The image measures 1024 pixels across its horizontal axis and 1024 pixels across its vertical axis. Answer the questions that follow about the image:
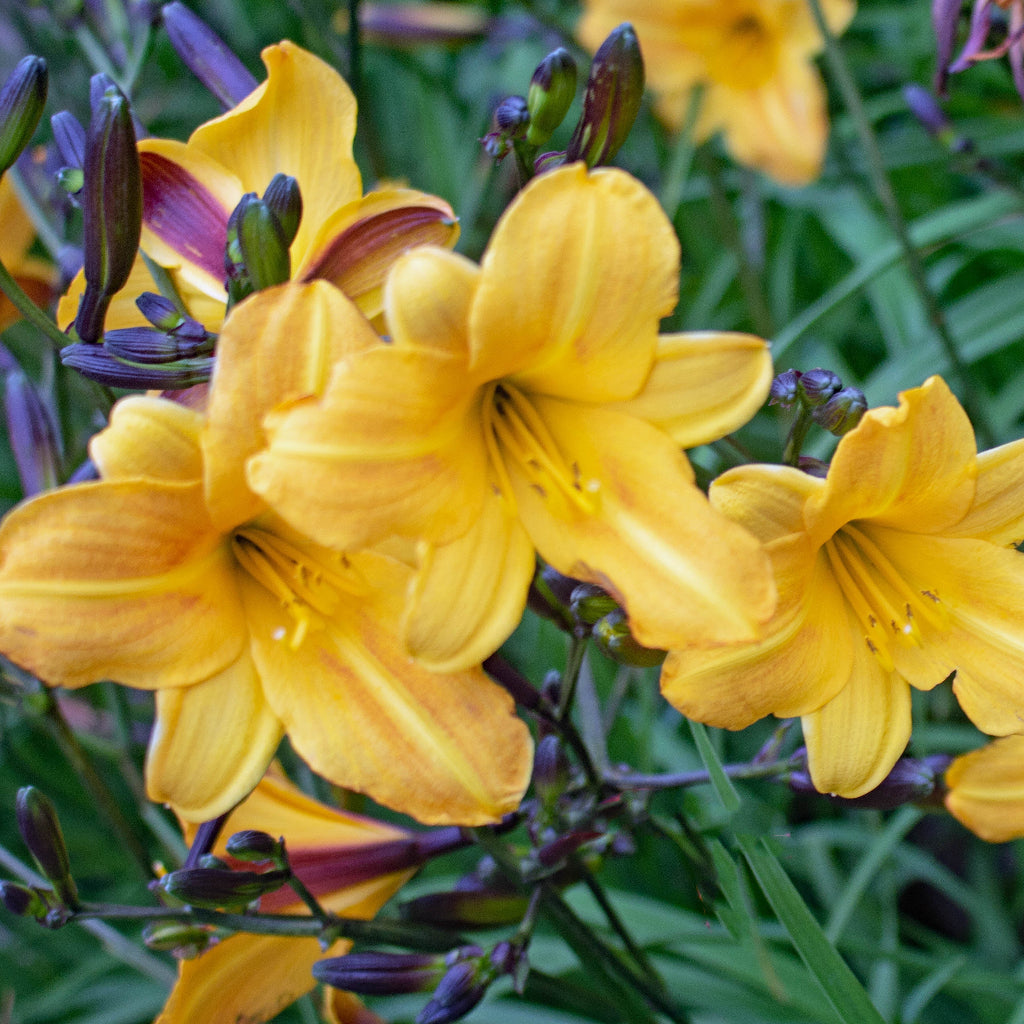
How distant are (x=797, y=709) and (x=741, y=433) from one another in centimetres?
100

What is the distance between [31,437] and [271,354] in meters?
0.47

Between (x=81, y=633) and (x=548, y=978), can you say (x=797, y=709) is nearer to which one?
(x=548, y=978)

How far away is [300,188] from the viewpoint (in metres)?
0.76

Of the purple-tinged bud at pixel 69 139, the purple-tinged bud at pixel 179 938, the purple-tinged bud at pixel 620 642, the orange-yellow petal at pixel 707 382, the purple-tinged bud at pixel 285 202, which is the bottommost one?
the purple-tinged bud at pixel 179 938

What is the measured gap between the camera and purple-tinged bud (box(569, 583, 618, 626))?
0.65m

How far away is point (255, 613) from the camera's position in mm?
697

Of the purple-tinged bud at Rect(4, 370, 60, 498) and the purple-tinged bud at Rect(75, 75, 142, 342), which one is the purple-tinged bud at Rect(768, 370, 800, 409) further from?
the purple-tinged bud at Rect(4, 370, 60, 498)

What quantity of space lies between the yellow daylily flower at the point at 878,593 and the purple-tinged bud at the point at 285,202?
325 mm

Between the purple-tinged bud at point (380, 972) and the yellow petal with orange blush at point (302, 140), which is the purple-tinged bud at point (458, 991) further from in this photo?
the yellow petal with orange blush at point (302, 140)

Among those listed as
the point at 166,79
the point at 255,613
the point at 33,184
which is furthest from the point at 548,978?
the point at 166,79

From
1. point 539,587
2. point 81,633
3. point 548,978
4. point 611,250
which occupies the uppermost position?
point 611,250

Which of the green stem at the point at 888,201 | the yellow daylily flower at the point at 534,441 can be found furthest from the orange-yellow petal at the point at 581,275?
the green stem at the point at 888,201

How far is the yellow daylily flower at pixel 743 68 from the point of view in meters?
1.75

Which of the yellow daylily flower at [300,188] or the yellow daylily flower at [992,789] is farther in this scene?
the yellow daylily flower at [992,789]
